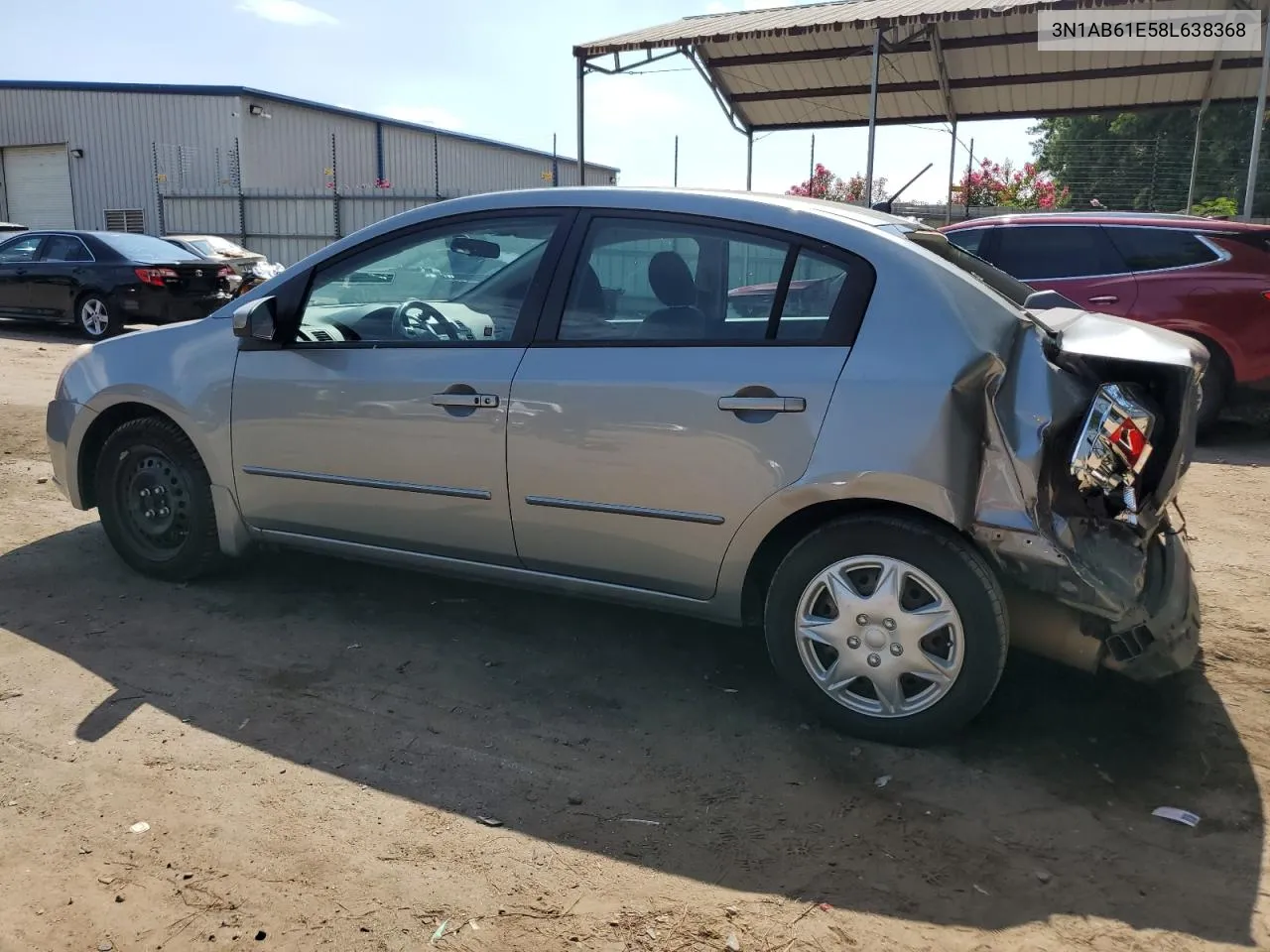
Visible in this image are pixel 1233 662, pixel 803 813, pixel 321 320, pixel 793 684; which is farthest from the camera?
pixel 321 320

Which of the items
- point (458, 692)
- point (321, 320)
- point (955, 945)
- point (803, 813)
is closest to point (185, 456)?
point (321, 320)

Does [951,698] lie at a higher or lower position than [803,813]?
higher

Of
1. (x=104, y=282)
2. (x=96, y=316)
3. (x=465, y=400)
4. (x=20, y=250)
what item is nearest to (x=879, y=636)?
(x=465, y=400)

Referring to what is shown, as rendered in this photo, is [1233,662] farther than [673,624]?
No

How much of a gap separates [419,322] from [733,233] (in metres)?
1.30

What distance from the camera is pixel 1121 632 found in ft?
9.73

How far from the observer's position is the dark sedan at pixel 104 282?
44.8 feet

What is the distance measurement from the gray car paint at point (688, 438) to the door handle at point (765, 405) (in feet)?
0.09

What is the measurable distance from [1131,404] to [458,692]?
2.34 metres

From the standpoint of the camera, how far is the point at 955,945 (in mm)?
2307

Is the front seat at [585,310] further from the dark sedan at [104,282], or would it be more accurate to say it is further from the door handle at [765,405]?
the dark sedan at [104,282]

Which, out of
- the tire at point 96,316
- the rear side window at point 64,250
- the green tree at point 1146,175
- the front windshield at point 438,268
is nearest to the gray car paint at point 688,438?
the front windshield at point 438,268

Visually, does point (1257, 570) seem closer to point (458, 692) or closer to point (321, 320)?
point (458, 692)

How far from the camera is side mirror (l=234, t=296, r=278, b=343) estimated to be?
396cm
